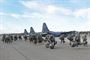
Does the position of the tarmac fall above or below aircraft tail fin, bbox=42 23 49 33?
below

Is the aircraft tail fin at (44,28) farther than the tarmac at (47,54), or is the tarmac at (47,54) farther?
the aircraft tail fin at (44,28)

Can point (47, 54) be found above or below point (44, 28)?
below

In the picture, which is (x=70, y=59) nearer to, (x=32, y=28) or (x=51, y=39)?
(x=51, y=39)

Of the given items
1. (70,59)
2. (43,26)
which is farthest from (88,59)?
(43,26)

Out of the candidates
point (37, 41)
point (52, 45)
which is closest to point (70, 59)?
point (52, 45)

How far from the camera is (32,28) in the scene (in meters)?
123

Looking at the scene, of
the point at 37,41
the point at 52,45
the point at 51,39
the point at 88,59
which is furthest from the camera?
the point at 37,41

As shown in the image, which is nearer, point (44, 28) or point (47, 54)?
point (47, 54)

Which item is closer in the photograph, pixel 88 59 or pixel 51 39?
pixel 88 59

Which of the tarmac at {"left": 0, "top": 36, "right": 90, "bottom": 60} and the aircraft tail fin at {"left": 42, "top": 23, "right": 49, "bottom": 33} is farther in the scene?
the aircraft tail fin at {"left": 42, "top": 23, "right": 49, "bottom": 33}

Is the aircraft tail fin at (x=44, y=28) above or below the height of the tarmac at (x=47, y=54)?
above

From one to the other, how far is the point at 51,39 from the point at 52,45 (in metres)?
7.37

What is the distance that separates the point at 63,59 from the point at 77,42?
19.6 m

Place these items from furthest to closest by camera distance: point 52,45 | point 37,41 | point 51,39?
point 37,41 → point 51,39 → point 52,45
